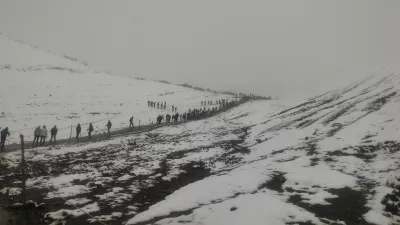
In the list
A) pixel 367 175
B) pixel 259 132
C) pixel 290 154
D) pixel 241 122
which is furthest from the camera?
pixel 241 122

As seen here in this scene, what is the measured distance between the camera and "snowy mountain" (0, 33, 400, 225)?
12.1 meters

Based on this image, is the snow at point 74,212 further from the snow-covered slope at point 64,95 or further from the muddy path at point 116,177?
the snow-covered slope at point 64,95

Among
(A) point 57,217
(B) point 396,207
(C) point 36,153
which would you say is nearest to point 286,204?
(B) point 396,207

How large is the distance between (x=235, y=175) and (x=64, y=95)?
161 feet

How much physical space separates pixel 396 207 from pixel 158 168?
40.8ft

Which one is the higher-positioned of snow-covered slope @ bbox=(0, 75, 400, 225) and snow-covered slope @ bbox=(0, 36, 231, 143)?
snow-covered slope @ bbox=(0, 36, 231, 143)

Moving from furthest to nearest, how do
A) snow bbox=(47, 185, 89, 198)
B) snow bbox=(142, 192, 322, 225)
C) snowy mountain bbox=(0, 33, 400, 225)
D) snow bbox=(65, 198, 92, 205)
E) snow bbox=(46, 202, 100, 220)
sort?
snow bbox=(47, 185, 89, 198) → snow bbox=(65, 198, 92, 205) → snowy mountain bbox=(0, 33, 400, 225) → snow bbox=(46, 202, 100, 220) → snow bbox=(142, 192, 322, 225)

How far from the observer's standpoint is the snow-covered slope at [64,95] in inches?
1772

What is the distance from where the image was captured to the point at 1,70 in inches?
2598

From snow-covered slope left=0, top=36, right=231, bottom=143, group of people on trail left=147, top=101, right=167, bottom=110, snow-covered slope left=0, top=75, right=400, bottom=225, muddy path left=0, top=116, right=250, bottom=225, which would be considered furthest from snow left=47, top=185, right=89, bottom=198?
group of people on trail left=147, top=101, right=167, bottom=110

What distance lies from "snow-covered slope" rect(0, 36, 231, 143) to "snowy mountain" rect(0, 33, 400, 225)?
607 inches

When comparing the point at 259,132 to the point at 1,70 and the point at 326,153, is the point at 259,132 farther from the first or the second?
the point at 1,70

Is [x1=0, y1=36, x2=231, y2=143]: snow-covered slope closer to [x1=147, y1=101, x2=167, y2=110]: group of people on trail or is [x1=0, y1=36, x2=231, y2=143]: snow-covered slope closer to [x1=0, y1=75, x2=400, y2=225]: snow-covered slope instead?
[x1=147, y1=101, x2=167, y2=110]: group of people on trail

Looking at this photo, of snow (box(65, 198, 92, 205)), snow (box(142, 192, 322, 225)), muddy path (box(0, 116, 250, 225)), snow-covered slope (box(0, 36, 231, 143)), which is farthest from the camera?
snow-covered slope (box(0, 36, 231, 143))
